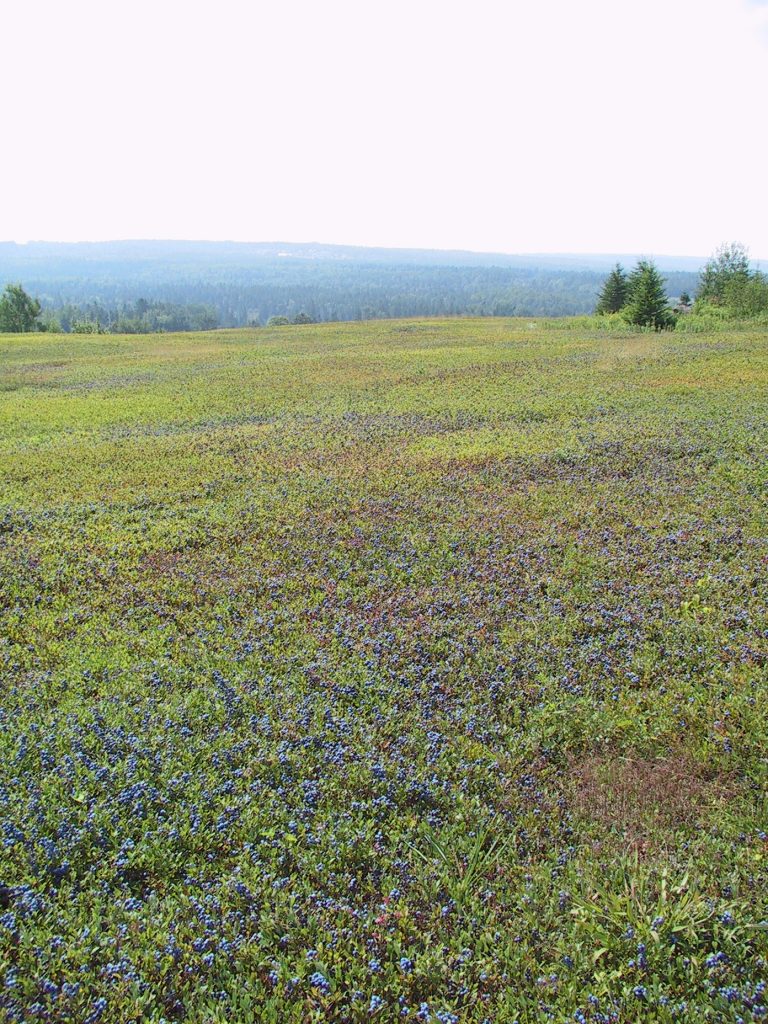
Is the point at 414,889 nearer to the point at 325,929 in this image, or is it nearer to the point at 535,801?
the point at 325,929

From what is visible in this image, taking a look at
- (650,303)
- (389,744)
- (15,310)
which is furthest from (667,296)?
(15,310)

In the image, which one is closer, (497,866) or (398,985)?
(398,985)

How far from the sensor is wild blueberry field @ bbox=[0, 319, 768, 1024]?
4.18 metres

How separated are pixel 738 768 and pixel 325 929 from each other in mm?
Result: 3869

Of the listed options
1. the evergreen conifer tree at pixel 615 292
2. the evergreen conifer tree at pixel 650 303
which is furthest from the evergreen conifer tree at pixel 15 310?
the evergreen conifer tree at pixel 650 303

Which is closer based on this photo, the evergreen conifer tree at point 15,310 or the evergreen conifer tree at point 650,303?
the evergreen conifer tree at point 650,303

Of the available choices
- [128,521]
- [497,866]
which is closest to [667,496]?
[497,866]

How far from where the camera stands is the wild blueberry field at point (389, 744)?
4184 mm

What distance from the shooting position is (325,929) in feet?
14.6

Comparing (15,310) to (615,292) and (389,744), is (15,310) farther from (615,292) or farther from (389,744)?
(389,744)

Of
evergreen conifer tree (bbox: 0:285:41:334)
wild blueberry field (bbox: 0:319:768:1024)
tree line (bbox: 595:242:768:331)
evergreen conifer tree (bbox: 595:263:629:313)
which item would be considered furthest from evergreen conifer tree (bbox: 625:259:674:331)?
evergreen conifer tree (bbox: 0:285:41:334)

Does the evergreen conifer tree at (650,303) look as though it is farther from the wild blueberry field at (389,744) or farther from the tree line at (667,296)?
the wild blueberry field at (389,744)

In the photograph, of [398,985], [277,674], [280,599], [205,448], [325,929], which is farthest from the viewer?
[205,448]

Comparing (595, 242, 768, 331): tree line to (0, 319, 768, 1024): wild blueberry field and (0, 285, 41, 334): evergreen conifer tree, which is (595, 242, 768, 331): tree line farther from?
(0, 285, 41, 334): evergreen conifer tree
